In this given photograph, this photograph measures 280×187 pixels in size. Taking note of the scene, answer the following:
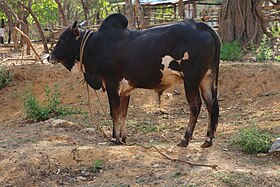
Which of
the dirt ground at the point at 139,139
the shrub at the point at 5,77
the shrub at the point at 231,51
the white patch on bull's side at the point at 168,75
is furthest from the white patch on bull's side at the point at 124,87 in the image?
the shrub at the point at 231,51

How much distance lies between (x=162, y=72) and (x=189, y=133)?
781 millimetres

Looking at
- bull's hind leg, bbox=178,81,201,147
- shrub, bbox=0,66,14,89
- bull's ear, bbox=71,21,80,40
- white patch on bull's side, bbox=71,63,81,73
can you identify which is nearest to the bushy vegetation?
white patch on bull's side, bbox=71,63,81,73

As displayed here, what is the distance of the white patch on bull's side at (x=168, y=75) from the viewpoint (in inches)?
212

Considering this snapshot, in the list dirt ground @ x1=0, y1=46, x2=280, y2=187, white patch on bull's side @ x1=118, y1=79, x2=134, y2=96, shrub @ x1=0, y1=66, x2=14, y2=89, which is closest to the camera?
dirt ground @ x1=0, y1=46, x2=280, y2=187

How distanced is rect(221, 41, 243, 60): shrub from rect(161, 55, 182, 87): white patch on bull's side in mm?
5540

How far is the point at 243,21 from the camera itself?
1225 cm

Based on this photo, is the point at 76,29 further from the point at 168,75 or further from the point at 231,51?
the point at 231,51

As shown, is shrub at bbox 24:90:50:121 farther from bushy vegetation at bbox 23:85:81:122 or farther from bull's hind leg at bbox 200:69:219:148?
bull's hind leg at bbox 200:69:219:148

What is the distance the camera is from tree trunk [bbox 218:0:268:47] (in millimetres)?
12242

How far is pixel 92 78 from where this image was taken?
20.2 ft

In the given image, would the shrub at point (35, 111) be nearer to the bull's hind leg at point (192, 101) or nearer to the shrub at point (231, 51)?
the bull's hind leg at point (192, 101)

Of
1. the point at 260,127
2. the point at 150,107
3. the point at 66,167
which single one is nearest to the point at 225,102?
the point at 150,107

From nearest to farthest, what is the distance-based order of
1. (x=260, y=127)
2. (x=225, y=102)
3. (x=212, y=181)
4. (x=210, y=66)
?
(x=212, y=181) < (x=210, y=66) < (x=260, y=127) < (x=225, y=102)

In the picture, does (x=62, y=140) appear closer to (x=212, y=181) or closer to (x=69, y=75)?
(x=212, y=181)
